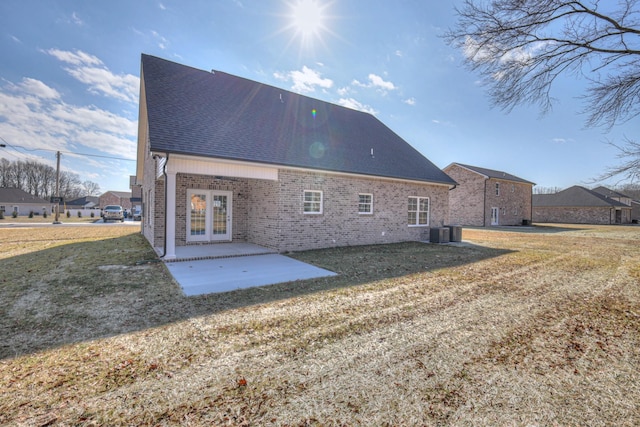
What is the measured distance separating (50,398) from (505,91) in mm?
9874

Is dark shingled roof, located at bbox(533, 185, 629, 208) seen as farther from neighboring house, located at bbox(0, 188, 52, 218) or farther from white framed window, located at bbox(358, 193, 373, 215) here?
neighboring house, located at bbox(0, 188, 52, 218)

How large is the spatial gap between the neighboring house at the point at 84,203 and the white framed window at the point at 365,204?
248ft

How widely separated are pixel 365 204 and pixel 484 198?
21.1 meters

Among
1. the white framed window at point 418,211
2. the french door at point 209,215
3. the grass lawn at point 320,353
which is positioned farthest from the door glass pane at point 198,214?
the white framed window at point 418,211

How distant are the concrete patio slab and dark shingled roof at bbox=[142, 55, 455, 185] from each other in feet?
10.4

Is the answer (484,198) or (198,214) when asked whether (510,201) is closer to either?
(484,198)

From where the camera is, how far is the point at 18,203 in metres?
48.9

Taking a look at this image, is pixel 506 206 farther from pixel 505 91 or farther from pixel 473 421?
pixel 473 421

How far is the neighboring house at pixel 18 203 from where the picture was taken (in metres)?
47.2

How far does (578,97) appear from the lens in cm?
757

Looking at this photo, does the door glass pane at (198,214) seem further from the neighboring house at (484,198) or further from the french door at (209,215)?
the neighboring house at (484,198)

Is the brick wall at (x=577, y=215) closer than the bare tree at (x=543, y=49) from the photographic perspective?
No

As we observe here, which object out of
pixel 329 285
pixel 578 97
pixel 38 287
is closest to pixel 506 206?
pixel 578 97

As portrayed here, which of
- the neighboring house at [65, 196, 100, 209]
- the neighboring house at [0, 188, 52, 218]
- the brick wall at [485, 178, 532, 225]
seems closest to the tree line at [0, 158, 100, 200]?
the neighboring house at [65, 196, 100, 209]
